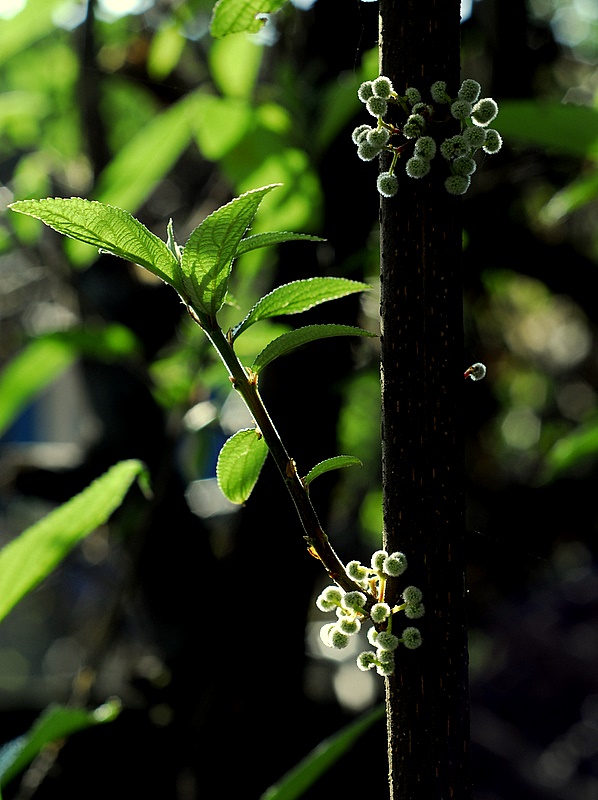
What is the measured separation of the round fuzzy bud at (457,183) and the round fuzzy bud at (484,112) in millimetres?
20

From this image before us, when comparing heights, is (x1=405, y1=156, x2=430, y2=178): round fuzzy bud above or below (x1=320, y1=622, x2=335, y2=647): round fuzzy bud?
above

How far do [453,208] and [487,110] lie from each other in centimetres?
3

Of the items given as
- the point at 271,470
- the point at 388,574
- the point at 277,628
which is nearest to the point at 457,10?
the point at 388,574

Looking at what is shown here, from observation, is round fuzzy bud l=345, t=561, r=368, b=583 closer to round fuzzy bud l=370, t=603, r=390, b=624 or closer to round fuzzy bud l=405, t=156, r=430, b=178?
round fuzzy bud l=370, t=603, r=390, b=624

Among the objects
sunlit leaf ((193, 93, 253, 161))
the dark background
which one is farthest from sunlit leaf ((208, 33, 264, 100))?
sunlit leaf ((193, 93, 253, 161))

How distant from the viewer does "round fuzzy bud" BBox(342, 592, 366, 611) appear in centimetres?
27

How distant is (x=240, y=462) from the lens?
1.04 ft

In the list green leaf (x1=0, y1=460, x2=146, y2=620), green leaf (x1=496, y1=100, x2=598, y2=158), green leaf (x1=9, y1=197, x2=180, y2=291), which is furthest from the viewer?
green leaf (x1=496, y1=100, x2=598, y2=158)

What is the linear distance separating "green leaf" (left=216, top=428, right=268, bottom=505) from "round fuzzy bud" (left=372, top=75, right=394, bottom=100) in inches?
5.0

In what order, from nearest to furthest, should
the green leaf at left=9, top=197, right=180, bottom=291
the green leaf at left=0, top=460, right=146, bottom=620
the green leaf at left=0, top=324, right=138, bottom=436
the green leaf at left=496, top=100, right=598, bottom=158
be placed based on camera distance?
the green leaf at left=9, top=197, right=180, bottom=291
the green leaf at left=0, top=460, right=146, bottom=620
the green leaf at left=496, top=100, right=598, bottom=158
the green leaf at left=0, top=324, right=138, bottom=436

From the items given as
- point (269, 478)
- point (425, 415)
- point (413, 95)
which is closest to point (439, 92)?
point (413, 95)

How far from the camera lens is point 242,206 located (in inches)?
10.6

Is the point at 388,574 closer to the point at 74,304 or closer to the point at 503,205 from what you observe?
the point at 74,304

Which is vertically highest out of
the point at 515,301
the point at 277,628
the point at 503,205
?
the point at 503,205
